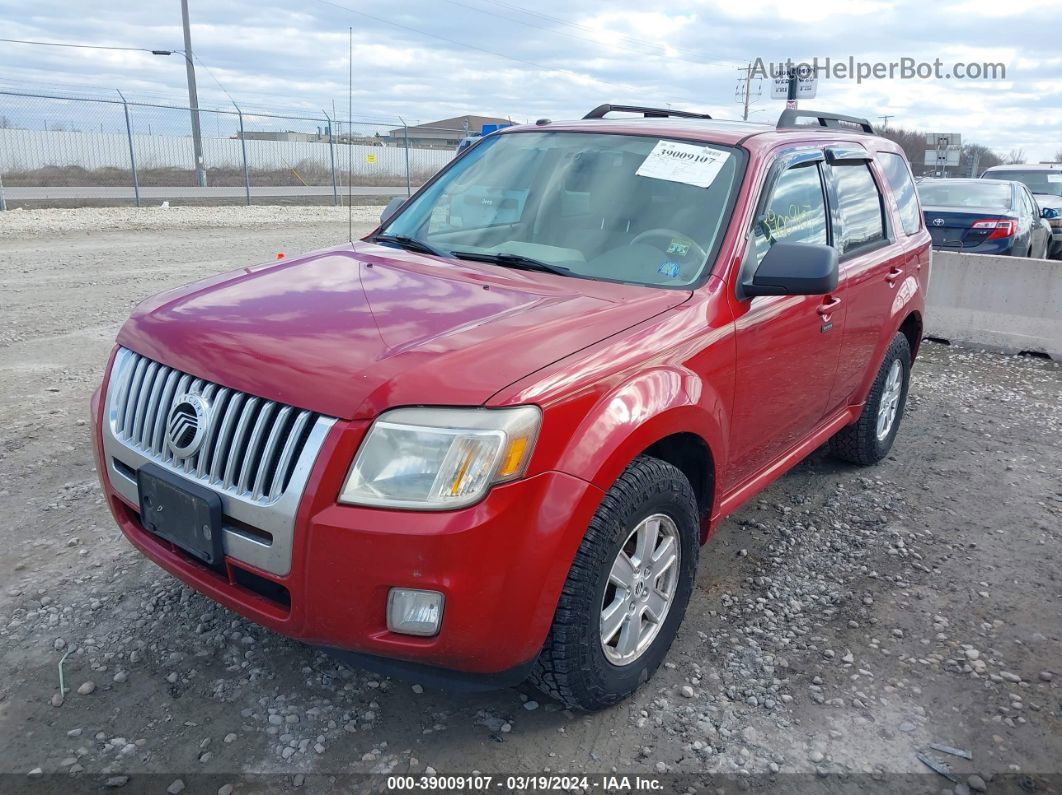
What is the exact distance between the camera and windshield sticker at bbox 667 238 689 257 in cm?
315

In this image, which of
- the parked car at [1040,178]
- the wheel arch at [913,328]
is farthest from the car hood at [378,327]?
the parked car at [1040,178]

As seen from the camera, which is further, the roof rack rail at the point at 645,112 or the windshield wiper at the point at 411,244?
the roof rack rail at the point at 645,112

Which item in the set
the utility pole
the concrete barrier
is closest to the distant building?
the utility pole

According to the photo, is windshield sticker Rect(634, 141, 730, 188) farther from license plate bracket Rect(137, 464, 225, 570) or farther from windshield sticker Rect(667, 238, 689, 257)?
license plate bracket Rect(137, 464, 225, 570)

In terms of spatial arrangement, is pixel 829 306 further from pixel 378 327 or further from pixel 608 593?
pixel 378 327

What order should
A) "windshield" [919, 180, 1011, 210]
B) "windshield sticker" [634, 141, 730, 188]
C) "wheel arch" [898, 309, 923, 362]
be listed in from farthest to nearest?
"windshield" [919, 180, 1011, 210]
"wheel arch" [898, 309, 923, 362]
"windshield sticker" [634, 141, 730, 188]

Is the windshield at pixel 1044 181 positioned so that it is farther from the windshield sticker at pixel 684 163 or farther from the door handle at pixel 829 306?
the windshield sticker at pixel 684 163

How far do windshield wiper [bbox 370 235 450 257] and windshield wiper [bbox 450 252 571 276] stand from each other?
0.50 ft

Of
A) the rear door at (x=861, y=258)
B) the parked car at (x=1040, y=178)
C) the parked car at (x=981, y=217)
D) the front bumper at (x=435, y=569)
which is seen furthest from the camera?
the parked car at (x=1040, y=178)

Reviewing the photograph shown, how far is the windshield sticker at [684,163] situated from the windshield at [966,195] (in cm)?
822

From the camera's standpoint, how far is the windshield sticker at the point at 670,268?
10.1 feet

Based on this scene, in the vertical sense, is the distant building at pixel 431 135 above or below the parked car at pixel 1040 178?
above

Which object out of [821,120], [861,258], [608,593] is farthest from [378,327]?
[821,120]

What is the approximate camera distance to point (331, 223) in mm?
18484
